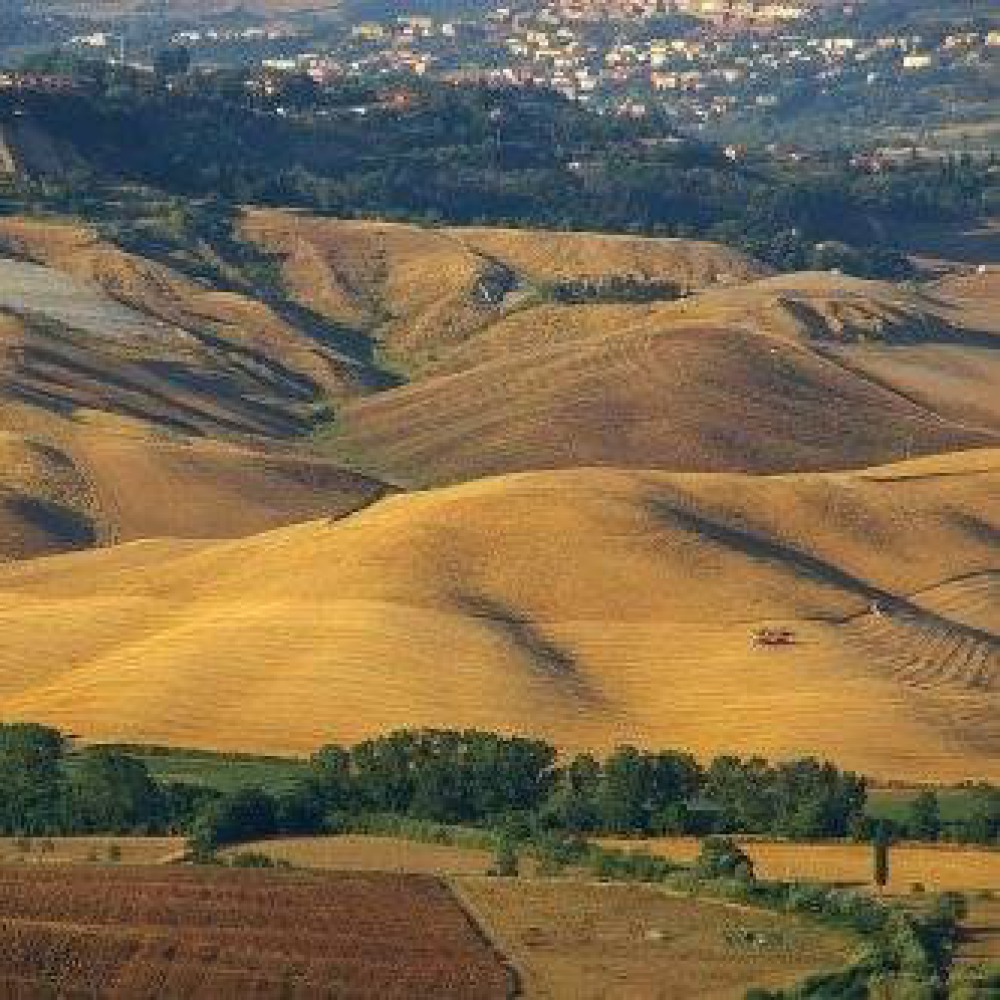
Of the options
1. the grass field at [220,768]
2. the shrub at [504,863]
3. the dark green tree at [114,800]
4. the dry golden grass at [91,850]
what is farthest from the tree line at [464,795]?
the shrub at [504,863]

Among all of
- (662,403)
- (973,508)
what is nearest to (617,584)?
(973,508)

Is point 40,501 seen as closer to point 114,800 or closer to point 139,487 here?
point 139,487

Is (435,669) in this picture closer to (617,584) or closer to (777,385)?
(617,584)

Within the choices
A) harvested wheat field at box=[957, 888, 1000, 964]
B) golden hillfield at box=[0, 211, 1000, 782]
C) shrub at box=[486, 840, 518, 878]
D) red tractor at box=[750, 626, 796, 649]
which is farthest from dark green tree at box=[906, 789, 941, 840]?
red tractor at box=[750, 626, 796, 649]

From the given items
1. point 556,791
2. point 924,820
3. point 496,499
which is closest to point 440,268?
point 496,499

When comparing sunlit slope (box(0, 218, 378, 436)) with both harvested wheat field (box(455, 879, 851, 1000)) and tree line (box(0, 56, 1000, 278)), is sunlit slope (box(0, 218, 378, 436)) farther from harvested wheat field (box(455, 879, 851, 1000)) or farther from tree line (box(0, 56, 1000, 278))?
harvested wheat field (box(455, 879, 851, 1000))

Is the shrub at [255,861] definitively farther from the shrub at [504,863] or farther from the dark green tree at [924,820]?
the dark green tree at [924,820]
